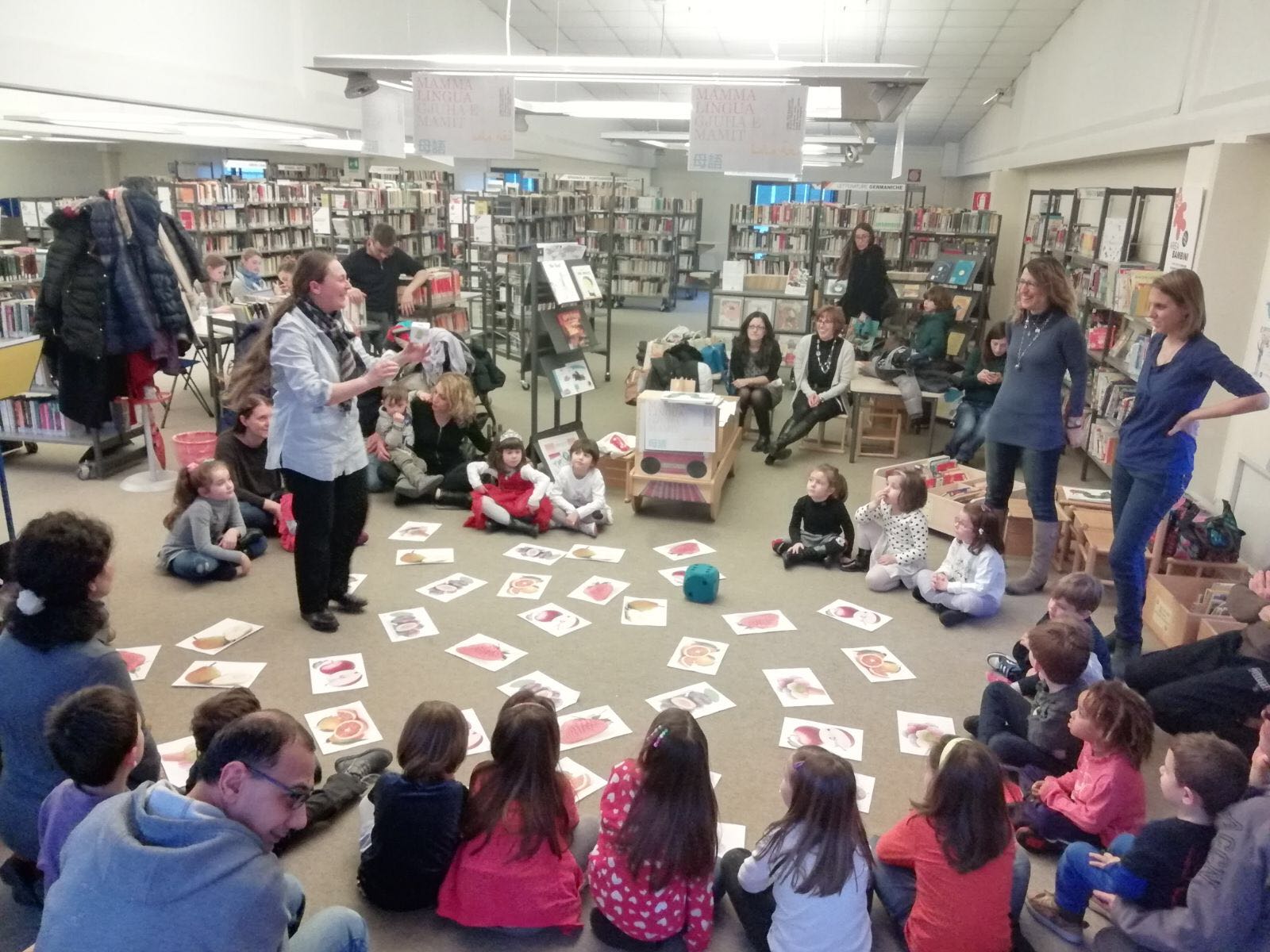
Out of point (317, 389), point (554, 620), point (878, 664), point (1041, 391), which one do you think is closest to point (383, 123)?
point (317, 389)

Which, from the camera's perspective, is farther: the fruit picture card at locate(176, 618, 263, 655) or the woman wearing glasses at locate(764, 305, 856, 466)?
the woman wearing glasses at locate(764, 305, 856, 466)

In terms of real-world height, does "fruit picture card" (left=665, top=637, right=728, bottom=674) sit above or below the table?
below

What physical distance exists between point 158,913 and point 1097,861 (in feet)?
7.62

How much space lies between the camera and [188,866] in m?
1.52

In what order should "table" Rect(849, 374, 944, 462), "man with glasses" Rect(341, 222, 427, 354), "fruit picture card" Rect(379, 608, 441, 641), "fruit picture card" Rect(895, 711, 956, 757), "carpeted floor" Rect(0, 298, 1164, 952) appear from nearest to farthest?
"carpeted floor" Rect(0, 298, 1164, 952)
"fruit picture card" Rect(895, 711, 956, 757)
"fruit picture card" Rect(379, 608, 441, 641)
"table" Rect(849, 374, 944, 462)
"man with glasses" Rect(341, 222, 427, 354)

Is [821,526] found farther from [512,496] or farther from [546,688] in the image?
[546,688]

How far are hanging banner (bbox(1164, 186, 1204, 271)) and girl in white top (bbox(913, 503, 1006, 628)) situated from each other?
2135 millimetres

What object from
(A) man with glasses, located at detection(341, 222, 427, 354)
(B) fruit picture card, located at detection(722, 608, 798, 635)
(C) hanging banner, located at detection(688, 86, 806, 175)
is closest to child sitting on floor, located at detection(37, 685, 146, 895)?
(B) fruit picture card, located at detection(722, 608, 798, 635)

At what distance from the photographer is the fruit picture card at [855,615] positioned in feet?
14.6

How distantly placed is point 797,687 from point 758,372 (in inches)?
168

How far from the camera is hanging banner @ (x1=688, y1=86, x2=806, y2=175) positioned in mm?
4625

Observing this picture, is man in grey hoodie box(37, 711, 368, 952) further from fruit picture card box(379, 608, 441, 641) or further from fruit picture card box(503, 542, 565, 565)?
fruit picture card box(503, 542, 565, 565)

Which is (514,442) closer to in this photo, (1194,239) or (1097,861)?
(1097,861)

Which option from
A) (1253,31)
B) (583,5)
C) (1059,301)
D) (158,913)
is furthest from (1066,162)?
(158,913)
